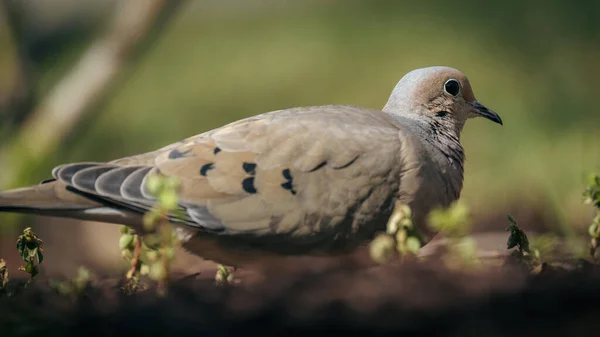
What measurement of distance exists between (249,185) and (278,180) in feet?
0.31

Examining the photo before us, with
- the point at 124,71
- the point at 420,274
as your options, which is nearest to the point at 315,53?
the point at 124,71

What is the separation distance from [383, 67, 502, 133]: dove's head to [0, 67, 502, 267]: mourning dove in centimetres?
46

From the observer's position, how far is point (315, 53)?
352 inches

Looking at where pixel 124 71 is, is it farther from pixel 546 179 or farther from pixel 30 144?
pixel 546 179

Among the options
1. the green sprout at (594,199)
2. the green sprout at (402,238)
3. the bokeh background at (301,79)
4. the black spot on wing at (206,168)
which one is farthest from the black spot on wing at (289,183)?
the bokeh background at (301,79)

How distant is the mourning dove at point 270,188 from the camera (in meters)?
2.55

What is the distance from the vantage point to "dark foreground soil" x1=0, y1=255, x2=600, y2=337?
1.57m

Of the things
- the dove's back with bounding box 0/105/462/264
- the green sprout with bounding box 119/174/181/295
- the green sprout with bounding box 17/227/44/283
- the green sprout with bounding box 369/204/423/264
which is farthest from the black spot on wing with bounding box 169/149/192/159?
the green sprout with bounding box 369/204/423/264

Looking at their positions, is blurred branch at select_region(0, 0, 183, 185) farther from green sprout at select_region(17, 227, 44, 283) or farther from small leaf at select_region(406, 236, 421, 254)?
small leaf at select_region(406, 236, 421, 254)

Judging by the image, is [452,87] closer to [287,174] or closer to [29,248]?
[287,174]

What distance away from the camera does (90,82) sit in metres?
5.72

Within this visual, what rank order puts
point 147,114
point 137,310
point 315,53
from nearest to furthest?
point 137,310
point 147,114
point 315,53

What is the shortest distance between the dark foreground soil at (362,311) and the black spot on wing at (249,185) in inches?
31.3

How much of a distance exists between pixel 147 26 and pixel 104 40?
38 centimetres
